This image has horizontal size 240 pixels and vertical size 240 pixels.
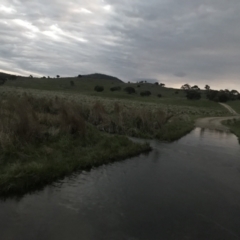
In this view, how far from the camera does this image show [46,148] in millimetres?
13375

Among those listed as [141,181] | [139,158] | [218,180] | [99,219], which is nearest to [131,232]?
[99,219]

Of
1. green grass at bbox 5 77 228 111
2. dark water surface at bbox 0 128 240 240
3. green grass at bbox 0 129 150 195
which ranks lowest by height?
dark water surface at bbox 0 128 240 240

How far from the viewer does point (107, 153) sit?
15156mm

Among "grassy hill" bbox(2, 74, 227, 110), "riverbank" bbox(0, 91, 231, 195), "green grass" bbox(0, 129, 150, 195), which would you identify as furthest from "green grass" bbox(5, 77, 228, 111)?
"green grass" bbox(0, 129, 150, 195)

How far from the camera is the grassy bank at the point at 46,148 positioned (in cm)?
1062

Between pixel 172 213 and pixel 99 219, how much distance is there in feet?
8.59

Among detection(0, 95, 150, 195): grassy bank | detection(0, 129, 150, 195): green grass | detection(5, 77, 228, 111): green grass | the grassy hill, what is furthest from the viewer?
the grassy hill

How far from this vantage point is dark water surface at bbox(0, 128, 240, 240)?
7859mm

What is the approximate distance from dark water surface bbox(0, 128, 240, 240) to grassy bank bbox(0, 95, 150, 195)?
2.35ft

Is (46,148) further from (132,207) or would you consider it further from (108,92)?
(108,92)

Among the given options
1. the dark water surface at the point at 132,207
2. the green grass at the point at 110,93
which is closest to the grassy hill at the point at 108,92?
the green grass at the point at 110,93

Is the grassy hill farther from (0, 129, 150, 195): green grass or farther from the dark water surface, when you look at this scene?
the dark water surface

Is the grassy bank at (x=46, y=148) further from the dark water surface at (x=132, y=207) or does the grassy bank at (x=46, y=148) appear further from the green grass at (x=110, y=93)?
the green grass at (x=110, y=93)

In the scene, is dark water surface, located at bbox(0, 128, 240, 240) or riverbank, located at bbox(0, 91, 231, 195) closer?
dark water surface, located at bbox(0, 128, 240, 240)
